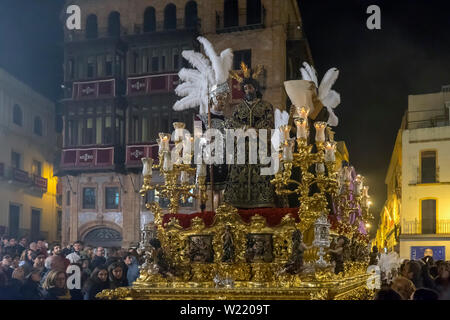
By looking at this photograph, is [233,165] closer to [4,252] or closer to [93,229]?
[4,252]

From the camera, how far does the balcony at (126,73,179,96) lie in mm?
28484

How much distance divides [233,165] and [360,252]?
9.66 feet

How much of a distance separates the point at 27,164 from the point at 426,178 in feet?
68.0

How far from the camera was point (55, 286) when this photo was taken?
29.7ft

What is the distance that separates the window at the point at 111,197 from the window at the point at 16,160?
5419 millimetres

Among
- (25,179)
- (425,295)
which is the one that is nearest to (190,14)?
(25,179)

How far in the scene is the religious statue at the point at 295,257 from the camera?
23.3 ft

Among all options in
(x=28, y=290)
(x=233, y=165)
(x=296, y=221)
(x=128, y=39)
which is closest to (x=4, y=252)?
(x=28, y=290)

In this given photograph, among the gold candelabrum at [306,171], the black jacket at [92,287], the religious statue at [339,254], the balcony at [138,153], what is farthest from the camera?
the balcony at [138,153]

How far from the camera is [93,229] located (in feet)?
97.8

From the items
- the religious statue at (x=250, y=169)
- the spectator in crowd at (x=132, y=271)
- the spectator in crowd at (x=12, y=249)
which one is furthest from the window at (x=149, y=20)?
the religious statue at (x=250, y=169)

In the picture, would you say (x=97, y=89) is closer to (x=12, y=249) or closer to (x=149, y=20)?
(x=149, y=20)

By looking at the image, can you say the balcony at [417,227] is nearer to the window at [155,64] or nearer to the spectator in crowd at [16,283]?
the window at [155,64]
